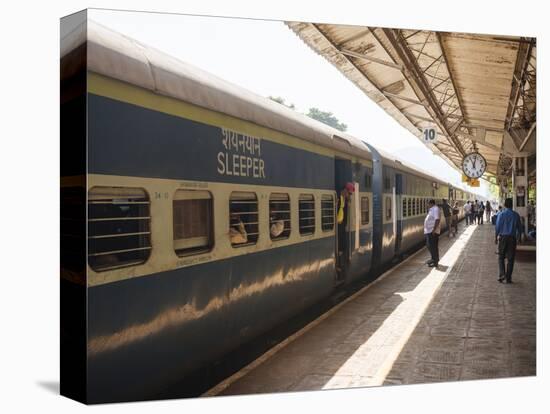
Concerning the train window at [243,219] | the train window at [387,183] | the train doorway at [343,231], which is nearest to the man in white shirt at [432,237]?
the train window at [387,183]

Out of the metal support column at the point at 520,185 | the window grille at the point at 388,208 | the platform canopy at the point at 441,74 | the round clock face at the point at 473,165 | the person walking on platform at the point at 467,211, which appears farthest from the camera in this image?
the person walking on platform at the point at 467,211

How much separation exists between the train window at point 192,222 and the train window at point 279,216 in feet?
4.37

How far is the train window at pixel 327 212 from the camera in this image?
26.3 ft

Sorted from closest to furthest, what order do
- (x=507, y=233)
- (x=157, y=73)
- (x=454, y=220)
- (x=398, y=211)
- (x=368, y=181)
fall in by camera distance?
(x=157, y=73) → (x=507, y=233) → (x=368, y=181) → (x=454, y=220) → (x=398, y=211)

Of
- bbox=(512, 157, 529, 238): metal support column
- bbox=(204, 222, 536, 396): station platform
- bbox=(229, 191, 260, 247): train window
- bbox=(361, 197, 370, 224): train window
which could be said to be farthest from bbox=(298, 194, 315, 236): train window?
bbox=(512, 157, 529, 238): metal support column

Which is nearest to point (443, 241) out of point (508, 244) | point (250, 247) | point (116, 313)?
point (508, 244)

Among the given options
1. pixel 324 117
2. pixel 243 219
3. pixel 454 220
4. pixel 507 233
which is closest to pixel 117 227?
pixel 243 219

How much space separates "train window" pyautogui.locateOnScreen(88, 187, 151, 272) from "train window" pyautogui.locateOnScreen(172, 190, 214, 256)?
360mm

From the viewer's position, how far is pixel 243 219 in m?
5.62

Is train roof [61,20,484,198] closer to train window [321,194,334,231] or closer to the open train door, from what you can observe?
train window [321,194,334,231]

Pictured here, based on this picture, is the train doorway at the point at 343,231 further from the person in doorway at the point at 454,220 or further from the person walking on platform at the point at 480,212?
the person walking on platform at the point at 480,212

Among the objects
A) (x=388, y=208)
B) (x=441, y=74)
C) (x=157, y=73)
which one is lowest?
(x=388, y=208)

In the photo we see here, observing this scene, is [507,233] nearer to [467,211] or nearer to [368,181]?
[368,181]

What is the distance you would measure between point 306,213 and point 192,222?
2.80m
